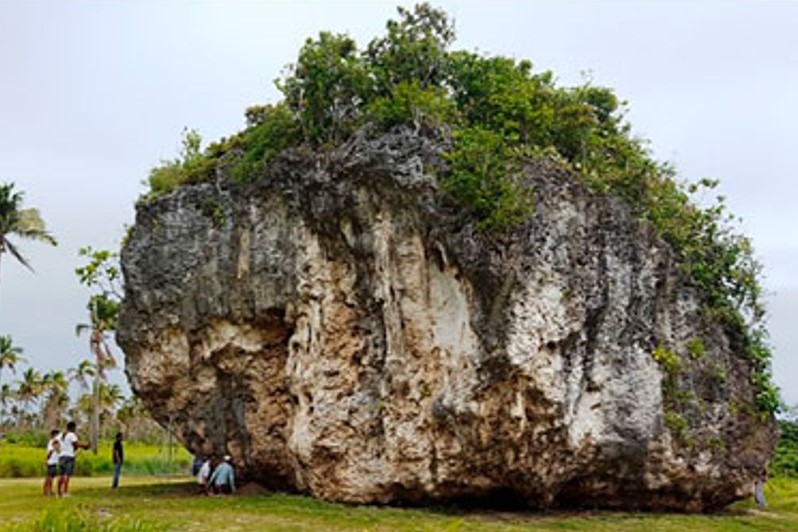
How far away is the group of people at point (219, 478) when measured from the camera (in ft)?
64.8

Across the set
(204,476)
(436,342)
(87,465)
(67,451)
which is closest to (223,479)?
(204,476)

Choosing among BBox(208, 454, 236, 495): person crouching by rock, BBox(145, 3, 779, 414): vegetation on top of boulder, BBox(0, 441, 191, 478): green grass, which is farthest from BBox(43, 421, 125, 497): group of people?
BBox(0, 441, 191, 478): green grass

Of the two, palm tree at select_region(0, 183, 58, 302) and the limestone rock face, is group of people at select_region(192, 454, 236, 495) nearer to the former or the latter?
the limestone rock face

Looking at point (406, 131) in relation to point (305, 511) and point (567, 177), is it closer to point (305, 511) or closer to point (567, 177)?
point (567, 177)

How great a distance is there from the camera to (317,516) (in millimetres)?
15945

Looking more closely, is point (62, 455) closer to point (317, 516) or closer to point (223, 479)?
point (223, 479)

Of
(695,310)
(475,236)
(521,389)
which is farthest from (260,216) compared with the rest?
(695,310)

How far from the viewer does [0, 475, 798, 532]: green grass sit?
14672mm

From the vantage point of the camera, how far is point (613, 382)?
56.7 ft

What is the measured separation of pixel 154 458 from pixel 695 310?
25.6 meters

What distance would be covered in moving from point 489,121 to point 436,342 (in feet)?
17.0

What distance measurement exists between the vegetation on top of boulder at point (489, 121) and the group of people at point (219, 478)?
675cm

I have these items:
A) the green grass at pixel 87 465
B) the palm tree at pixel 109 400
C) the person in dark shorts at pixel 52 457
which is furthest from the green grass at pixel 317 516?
the palm tree at pixel 109 400

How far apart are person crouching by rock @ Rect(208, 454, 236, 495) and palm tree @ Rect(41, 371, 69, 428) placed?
1709 inches
